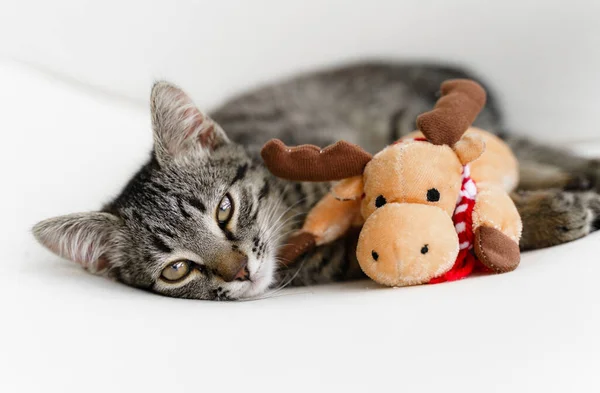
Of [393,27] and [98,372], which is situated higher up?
[393,27]

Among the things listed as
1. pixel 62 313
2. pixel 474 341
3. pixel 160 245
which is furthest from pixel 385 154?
pixel 62 313

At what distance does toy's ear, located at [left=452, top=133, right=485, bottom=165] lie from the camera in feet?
3.22

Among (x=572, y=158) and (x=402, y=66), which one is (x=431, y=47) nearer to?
(x=402, y=66)

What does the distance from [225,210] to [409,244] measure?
0.47m

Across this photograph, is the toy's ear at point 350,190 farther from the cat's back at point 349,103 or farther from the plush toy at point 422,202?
the cat's back at point 349,103

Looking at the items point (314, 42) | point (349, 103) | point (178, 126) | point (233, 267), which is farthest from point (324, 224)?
point (314, 42)

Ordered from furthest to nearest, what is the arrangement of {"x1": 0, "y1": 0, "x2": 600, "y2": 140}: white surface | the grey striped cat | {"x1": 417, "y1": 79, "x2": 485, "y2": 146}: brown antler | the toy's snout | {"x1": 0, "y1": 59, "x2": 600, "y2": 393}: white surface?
{"x1": 0, "y1": 0, "x2": 600, "y2": 140}: white surface, the grey striped cat, {"x1": 417, "y1": 79, "x2": 485, "y2": 146}: brown antler, the toy's snout, {"x1": 0, "y1": 59, "x2": 600, "y2": 393}: white surface

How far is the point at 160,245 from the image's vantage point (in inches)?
44.7

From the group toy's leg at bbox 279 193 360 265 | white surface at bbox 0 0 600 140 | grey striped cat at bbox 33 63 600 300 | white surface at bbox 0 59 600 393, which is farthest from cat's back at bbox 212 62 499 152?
white surface at bbox 0 59 600 393

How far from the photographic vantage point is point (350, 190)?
1032 mm

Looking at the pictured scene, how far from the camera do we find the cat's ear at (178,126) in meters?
1.19

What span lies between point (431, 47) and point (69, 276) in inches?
58.4

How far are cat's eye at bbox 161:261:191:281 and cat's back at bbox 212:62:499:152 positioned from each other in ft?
1.99

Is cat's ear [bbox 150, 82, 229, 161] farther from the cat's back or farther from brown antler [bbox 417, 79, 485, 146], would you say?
brown antler [bbox 417, 79, 485, 146]
